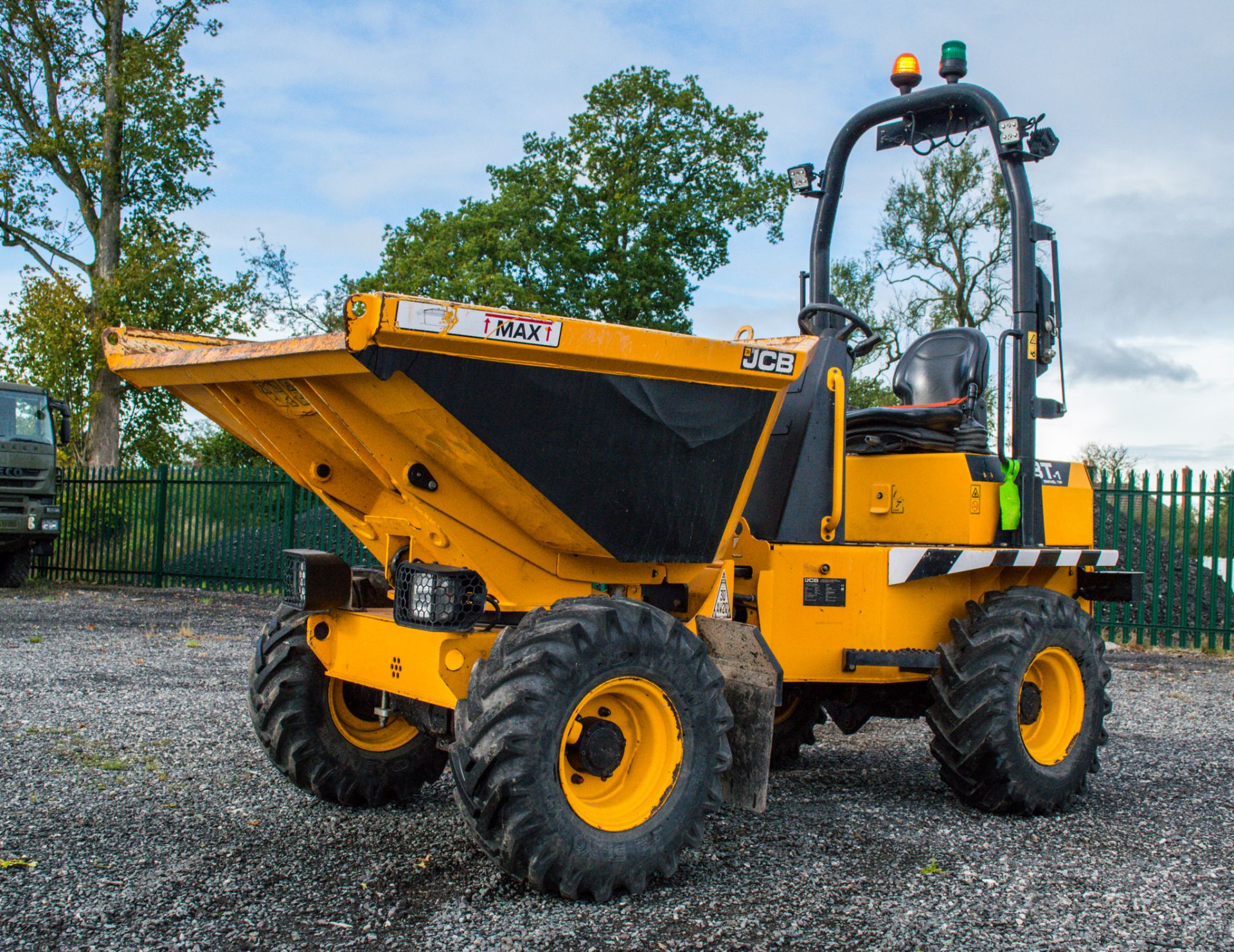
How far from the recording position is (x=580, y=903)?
12.4ft

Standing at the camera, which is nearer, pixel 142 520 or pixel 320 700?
pixel 320 700

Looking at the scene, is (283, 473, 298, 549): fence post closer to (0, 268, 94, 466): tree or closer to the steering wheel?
(0, 268, 94, 466): tree

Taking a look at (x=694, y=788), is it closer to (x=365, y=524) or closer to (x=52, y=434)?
(x=365, y=524)

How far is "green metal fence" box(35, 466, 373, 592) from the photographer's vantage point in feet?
55.7

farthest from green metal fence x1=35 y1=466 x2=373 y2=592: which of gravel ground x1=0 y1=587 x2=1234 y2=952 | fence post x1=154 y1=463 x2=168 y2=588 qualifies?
gravel ground x1=0 y1=587 x2=1234 y2=952

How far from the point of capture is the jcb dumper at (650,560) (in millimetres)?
3719

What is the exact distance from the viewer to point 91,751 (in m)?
5.98

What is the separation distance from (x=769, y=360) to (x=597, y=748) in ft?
5.16

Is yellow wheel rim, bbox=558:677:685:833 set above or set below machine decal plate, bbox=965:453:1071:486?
below

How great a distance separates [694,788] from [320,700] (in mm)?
1762

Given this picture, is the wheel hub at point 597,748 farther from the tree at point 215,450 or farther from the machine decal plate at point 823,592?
the tree at point 215,450

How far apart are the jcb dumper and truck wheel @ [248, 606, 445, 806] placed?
0.04ft

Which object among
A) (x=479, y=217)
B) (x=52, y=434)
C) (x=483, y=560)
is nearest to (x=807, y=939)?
(x=483, y=560)

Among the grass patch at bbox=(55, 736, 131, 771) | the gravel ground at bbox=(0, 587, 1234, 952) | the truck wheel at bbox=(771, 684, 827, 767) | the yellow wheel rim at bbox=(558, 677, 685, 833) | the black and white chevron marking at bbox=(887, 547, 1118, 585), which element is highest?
the black and white chevron marking at bbox=(887, 547, 1118, 585)
